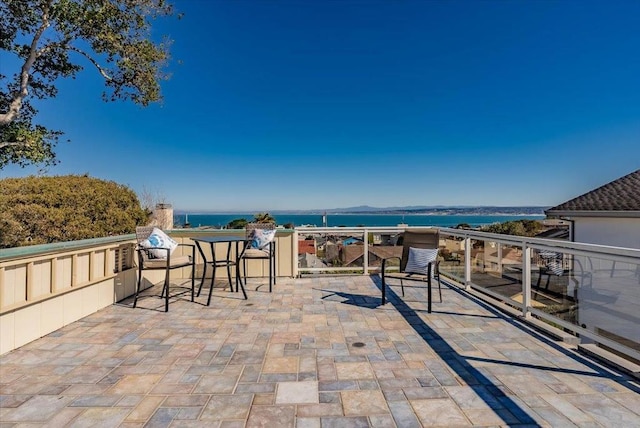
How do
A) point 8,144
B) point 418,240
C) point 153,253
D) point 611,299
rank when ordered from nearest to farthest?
point 611,299 < point 153,253 < point 418,240 < point 8,144

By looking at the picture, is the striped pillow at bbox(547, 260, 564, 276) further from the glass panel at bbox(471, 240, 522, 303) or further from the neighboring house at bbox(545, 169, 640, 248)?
the neighboring house at bbox(545, 169, 640, 248)

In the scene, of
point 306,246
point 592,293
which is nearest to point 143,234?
point 306,246

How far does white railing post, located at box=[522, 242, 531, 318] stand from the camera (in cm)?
356

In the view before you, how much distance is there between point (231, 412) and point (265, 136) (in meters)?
16.6

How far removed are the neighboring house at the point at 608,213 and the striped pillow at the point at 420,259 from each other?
20.1 feet

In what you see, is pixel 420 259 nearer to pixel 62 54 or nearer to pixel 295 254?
pixel 295 254

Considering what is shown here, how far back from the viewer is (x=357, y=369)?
95.3 inches

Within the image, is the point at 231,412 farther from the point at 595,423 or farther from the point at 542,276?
the point at 542,276

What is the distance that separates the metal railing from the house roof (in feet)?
17.2

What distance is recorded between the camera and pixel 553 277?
3299 millimetres

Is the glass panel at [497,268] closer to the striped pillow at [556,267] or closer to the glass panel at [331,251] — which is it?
the striped pillow at [556,267]

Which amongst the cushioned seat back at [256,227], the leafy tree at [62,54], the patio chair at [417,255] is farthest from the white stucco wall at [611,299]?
the leafy tree at [62,54]

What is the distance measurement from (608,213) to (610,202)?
72cm

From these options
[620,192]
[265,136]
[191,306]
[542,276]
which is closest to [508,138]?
[620,192]
